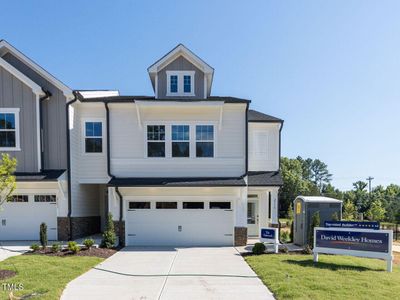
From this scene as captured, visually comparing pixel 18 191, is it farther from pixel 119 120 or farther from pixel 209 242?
pixel 209 242

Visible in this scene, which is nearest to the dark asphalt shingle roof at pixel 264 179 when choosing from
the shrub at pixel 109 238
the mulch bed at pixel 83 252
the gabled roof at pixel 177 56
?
the gabled roof at pixel 177 56

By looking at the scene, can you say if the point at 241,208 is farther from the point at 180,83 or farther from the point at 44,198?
the point at 44,198

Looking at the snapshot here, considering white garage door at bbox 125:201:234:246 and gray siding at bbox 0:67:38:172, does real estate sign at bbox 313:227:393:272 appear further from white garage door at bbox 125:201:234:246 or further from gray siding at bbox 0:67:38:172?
gray siding at bbox 0:67:38:172

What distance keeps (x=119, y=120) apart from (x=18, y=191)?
5.75 meters

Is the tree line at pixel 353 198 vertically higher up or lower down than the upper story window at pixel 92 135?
lower down

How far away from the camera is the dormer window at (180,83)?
1360 cm

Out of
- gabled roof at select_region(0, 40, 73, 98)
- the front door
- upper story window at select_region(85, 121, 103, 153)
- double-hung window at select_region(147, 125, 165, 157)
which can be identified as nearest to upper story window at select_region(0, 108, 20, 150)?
gabled roof at select_region(0, 40, 73, 98)

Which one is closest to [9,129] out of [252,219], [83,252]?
[83,252]

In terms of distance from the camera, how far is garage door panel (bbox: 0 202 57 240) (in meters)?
12.8

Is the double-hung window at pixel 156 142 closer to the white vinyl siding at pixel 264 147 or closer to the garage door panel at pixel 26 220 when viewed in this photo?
the white vinyl siding at pixel 264 147

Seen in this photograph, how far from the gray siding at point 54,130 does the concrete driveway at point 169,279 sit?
562 cm

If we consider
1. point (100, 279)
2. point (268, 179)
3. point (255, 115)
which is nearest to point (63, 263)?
point (100, 279)

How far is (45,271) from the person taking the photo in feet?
25.3

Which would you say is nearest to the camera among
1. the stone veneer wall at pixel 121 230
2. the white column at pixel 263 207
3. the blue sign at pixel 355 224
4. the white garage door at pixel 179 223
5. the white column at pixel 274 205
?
the blue sign at pixel 355 224
